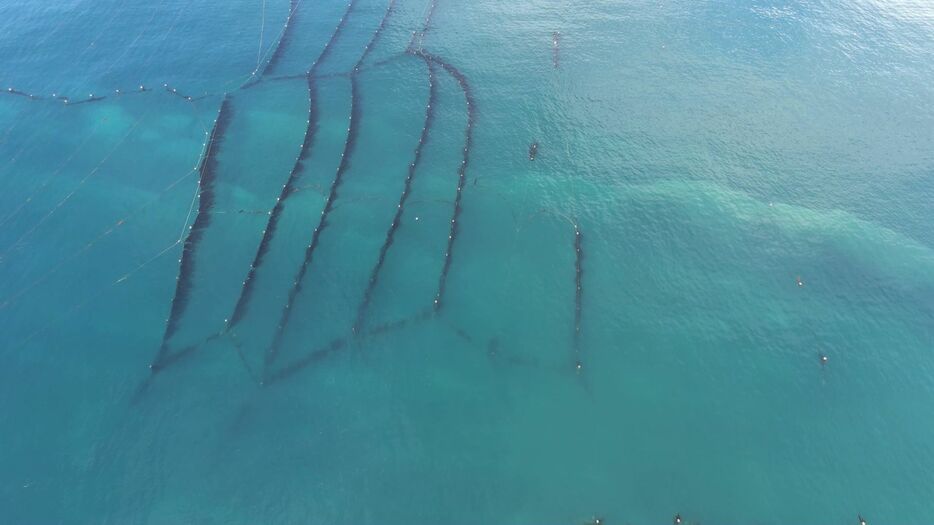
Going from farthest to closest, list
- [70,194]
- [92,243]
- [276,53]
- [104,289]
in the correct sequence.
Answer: [276,53], [70,194], [92,243], [104,289]

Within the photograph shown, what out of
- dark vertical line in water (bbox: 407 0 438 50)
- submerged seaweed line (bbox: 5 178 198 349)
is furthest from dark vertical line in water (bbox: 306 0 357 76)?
submerged seaweed line (bbox: 5 178 198 349)

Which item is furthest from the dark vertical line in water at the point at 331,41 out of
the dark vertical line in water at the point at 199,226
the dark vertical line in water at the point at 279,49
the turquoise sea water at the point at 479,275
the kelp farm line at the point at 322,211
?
the dark vertical line in water at the point at 199,226

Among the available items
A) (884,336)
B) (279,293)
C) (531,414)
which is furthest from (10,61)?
(884,336)

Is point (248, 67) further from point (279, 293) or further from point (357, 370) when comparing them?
point (357, 370)

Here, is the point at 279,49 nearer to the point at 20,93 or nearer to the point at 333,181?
the point at 333,181

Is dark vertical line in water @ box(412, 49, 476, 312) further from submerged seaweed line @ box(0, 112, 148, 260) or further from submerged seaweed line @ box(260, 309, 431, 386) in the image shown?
submerged seaweed line @ box(0, 112, 148, 260)

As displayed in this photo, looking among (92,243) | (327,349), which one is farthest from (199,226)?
(327,349)
